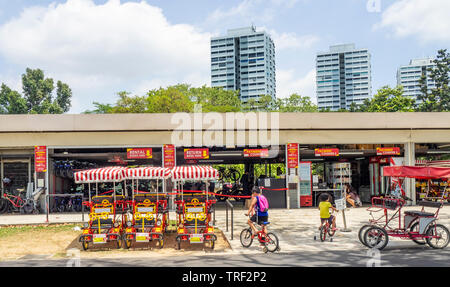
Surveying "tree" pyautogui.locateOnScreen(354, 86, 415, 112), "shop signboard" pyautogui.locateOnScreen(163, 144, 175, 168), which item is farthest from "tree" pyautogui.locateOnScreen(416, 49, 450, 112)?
"shop signboard" pyautogui.locateOnScreen(163, 144, 175, 168)

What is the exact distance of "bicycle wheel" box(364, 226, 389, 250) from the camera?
9.91 meters

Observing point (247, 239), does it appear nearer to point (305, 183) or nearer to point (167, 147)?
point (167, 147)

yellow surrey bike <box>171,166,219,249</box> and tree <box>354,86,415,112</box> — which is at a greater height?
tree <box>354,86,415,112</box>

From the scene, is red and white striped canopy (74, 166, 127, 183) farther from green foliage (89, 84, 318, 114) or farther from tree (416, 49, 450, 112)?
tree (416, 49, 450, 112)

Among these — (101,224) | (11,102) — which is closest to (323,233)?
(101,224)

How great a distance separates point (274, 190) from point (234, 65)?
462 feet

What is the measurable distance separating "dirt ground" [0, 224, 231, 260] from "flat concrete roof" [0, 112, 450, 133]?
6.58 meters

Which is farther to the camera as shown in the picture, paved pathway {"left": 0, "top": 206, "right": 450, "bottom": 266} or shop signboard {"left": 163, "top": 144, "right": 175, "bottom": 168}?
shop signboard {"left": 163, "top": 144, "right": 175, "bottom": 168}

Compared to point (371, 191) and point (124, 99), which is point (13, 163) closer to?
point (371, 191)

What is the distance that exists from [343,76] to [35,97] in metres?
136

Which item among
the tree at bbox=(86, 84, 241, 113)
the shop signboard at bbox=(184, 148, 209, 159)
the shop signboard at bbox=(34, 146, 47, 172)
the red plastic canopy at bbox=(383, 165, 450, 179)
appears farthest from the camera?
the tree at bbox=(86, 84, 241, 113)

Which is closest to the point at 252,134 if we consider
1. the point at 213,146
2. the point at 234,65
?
the point at 213,146

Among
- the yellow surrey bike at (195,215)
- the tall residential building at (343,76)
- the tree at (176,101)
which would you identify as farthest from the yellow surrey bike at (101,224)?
the tall residential building at (343,76)
